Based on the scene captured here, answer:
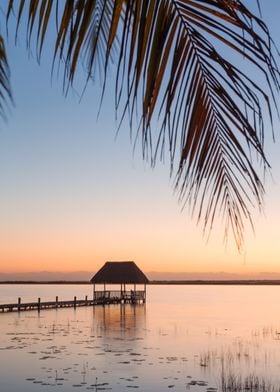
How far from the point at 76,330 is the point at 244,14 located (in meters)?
35.8

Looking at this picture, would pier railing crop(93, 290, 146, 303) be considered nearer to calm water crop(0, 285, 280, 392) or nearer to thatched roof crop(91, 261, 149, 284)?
thatched roof crop(91, 261, 149, 284)

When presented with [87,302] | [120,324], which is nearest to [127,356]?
[120,324]

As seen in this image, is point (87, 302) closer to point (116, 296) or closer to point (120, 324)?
point (116, 296)

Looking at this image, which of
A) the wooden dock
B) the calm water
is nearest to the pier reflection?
the calm water

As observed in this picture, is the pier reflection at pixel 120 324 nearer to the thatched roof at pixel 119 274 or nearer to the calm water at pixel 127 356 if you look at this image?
the calm water at pixel 127 356

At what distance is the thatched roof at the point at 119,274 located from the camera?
183 feet

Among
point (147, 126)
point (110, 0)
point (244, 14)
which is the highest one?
point (110, 0)

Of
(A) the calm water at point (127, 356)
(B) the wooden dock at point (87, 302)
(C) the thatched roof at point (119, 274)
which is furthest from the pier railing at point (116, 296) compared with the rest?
(A) the calm water at point (127, 356)

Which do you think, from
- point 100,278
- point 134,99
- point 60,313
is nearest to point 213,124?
point 134,99

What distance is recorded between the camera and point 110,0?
165 cm

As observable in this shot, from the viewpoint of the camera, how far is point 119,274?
56188 mm

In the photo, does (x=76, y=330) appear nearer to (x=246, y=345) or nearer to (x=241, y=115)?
(x=246, y=345)

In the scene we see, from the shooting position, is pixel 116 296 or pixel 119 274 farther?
pixel 116 296

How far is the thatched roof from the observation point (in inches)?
2196
